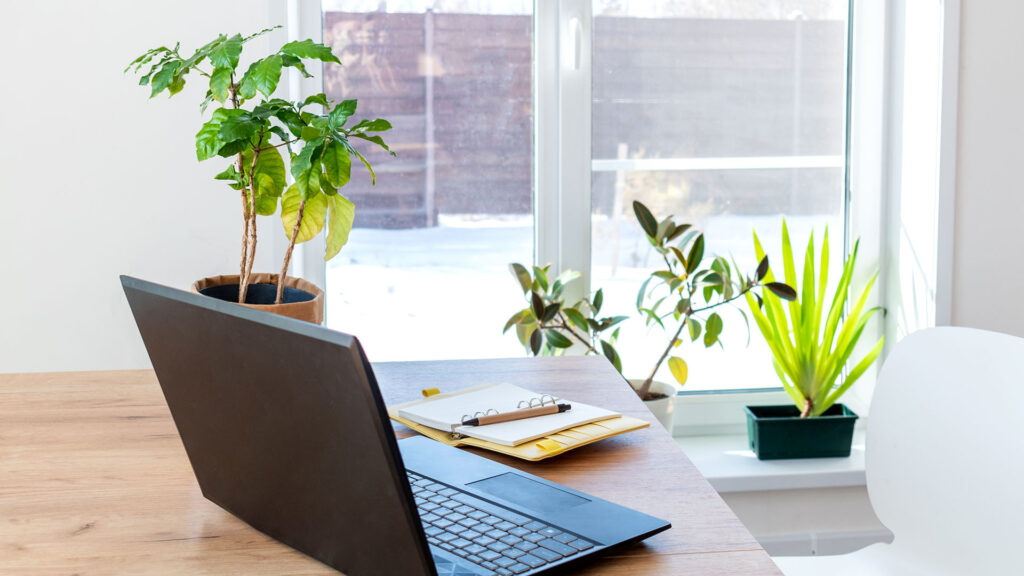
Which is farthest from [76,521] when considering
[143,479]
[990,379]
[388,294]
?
[388,294]

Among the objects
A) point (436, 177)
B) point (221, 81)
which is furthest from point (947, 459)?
point (436, 177)

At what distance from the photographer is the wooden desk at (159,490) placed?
0.77 m

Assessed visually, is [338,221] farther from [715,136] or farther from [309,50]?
[715,136]

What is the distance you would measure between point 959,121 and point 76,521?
207cm

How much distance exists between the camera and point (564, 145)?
89.7 inches

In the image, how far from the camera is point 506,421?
111cm

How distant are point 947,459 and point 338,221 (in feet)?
3.31

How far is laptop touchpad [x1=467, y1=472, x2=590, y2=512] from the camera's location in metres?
0.85

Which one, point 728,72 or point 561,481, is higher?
point 728,72

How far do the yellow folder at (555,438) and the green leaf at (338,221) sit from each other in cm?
53

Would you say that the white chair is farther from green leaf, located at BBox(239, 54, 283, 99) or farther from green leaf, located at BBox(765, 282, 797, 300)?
green leaf, located at BBox(239, 54, 283, 99)

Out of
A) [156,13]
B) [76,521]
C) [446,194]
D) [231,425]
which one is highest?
[156,13]

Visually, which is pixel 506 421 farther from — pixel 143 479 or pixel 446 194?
pixel 446 194

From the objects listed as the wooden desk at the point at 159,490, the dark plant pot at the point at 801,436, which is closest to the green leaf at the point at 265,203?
the wooden desk at the point at 159,490
